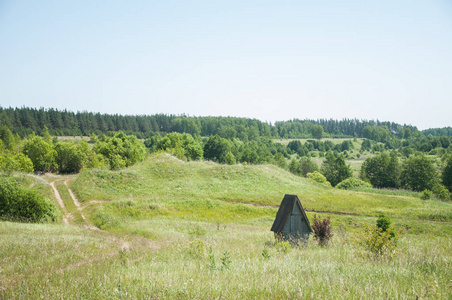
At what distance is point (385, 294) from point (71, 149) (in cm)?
8058

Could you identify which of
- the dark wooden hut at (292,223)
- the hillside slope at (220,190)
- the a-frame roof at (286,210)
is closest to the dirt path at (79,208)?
the hillside slope at (220,190)

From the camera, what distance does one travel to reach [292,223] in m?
15.0

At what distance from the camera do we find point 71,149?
7269 centimetres

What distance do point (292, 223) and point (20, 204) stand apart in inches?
982

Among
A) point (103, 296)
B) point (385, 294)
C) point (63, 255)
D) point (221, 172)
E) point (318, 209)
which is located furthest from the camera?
point (221, 172)

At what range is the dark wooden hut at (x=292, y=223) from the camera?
14.9 meters

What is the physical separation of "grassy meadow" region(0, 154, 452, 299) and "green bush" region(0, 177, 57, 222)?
2238mm

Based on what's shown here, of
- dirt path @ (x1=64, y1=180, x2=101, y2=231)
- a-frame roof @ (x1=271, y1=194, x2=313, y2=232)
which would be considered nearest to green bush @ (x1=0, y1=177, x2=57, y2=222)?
dirt path @ (x1=64, y1=180, x2=101, y2=231)

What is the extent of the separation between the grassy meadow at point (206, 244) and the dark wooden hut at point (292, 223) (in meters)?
1.20

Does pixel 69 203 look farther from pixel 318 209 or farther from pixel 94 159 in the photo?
pixel 94 159

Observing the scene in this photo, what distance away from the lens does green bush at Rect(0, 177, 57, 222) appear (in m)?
25.5

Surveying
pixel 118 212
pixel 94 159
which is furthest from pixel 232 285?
pixel 94 159

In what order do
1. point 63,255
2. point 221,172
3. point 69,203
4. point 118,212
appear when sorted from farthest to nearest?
point 221,172 → point 69,203 → point 118,212 → point 63,255

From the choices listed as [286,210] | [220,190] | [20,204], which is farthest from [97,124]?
[286,210]
